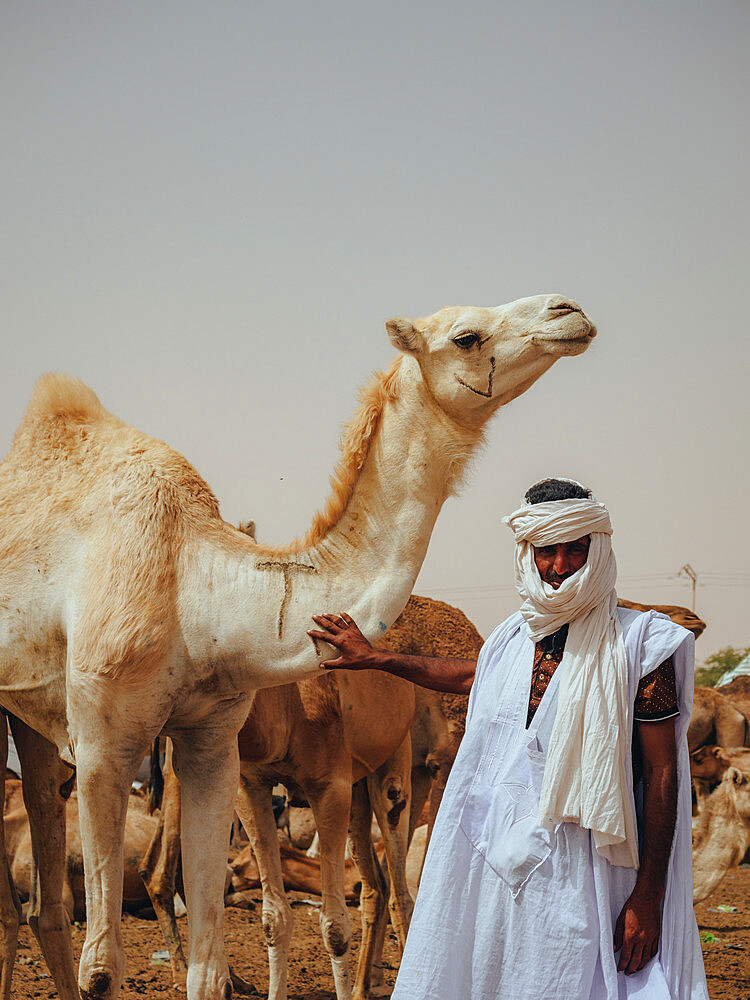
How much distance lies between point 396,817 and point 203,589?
329cm

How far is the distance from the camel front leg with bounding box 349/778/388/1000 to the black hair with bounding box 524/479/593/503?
386cm

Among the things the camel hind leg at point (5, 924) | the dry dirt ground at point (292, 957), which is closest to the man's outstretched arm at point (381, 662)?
the camel hind leg at point (5, 924)

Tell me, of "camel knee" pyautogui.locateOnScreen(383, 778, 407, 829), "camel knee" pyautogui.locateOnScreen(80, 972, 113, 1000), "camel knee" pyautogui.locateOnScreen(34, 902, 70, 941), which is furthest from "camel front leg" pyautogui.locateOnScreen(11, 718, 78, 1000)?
"camel knee" pyautogui.locateOnScreen(383, 778, 407, 829)

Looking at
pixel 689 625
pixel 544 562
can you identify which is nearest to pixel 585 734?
pixel 544 562

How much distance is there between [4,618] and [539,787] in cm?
201

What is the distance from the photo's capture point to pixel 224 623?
359 centimetres

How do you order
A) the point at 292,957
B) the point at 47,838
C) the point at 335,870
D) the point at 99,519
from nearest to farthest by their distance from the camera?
the point at 99,519, the point at 47,838, the point at 335,870, the point at 292,957

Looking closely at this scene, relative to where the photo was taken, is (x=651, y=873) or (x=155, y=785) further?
(x=155, y=785)

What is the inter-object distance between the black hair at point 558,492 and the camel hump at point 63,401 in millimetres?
2041

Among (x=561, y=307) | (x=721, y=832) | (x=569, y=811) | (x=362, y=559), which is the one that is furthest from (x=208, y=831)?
(x=721, y=832)

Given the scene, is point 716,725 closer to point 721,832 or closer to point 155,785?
point 721,832

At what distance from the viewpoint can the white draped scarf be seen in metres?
2.76

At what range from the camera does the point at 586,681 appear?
2828 mm

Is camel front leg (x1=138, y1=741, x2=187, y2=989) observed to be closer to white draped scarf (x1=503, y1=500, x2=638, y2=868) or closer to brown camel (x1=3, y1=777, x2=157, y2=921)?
brown camel (x1=3, y1=777, x2=157, y2=921)
